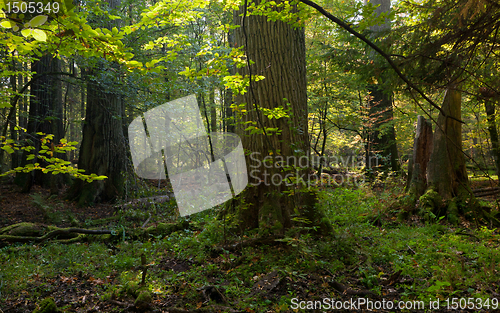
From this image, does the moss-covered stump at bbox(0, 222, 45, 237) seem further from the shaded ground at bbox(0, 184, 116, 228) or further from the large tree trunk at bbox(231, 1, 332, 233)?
the large tree trunk at bbox(231, 1, 332, 233)

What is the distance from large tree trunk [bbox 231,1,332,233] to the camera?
13.7 feet

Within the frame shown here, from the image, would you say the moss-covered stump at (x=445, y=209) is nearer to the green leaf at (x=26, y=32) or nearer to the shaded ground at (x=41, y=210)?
the green leaf at (x=26, y=32)

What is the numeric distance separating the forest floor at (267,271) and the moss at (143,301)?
0.04m

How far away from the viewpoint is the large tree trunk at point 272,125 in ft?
13.7

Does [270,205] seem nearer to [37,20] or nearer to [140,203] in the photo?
[37,20]

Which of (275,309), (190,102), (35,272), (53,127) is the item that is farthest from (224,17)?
(275,309)

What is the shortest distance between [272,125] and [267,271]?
2063 millimetres

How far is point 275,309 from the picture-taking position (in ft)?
8.54

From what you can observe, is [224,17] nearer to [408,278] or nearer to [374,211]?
[374,211]

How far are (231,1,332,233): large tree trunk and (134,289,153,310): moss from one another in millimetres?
1749

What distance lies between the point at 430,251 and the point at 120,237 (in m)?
5.17

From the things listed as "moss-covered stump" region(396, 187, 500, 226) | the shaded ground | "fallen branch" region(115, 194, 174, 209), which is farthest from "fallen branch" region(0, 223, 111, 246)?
"moss-covered stump" region(396, 187, 500, 226)

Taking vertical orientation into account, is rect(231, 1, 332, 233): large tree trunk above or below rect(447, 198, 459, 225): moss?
above

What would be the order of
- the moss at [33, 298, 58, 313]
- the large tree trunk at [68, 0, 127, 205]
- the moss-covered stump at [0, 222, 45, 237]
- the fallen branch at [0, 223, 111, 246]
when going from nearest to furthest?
the moss at [33, 298, 58, 313] < the fallen branch at [0, 223, 111, 246] < the moss-covered stump at [0, 222, 45, 237] < the large tree trunk at [68, 0, 127, 205]
